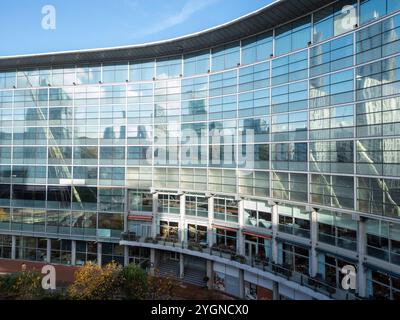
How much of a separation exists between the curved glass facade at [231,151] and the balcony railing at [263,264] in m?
0.41

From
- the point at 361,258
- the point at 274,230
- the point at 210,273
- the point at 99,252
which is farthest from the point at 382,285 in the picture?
the point at 99,252

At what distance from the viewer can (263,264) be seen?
2150 cm

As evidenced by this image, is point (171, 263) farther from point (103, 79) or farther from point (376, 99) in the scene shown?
point (376, 99)

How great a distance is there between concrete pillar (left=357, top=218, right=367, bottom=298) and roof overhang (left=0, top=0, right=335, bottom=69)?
1375cm

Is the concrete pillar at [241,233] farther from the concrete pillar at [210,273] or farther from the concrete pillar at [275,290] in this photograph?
the concrete pillar at [275,290]

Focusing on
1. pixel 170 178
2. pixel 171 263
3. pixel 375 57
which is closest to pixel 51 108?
pixel 170 178

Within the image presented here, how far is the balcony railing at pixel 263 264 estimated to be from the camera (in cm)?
1688

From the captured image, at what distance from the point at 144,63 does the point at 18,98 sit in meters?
13.8

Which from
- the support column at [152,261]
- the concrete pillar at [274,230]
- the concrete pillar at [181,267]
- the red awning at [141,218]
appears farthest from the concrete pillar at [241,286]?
the red awning at [141,218]

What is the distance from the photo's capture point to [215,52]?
26.0 metres

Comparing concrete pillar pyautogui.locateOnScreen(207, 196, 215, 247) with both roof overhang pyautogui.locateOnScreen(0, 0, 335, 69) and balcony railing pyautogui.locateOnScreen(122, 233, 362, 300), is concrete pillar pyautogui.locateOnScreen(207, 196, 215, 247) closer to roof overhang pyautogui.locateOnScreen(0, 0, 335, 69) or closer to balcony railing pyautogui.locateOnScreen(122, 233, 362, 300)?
balcony railing pyautogui.locateOnScreen(122, 233, 362, 300)

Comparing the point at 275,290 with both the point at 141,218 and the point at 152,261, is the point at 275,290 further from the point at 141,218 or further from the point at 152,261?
the point at 141,218

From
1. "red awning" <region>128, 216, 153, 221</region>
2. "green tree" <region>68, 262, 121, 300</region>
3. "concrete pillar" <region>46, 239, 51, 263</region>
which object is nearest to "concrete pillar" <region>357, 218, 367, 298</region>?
"green tree" <region>68, 262, 121, 300</region>

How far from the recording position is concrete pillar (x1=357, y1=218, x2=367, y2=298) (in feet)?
53.5
